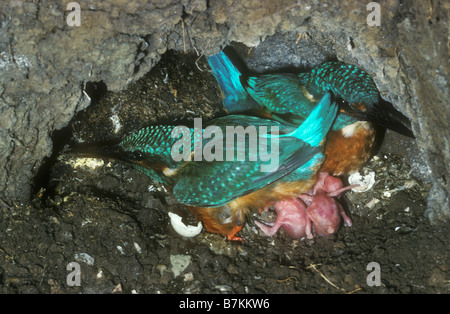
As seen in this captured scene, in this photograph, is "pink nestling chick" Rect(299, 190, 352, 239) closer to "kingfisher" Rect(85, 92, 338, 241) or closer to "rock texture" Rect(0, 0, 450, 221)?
"kingfisher" Rect(85, 92, 338, 241)

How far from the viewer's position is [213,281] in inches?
107

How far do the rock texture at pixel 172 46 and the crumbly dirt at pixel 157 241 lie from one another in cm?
32

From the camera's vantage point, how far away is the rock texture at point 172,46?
2.26 m

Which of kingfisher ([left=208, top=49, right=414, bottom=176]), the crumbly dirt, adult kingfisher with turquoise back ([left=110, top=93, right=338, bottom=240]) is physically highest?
kingfisher ([left=208, top=49, right=414, bottom=176])

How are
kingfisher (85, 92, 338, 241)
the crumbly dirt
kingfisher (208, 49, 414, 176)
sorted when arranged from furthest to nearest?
kingfisher (208, 49, 414, 176) → kingfisher (85, 92, 338, 241) → the crumbly dirt

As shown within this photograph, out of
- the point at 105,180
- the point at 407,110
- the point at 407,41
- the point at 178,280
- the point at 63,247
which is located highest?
the point at 407,41

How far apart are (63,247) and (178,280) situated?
81 centimetres

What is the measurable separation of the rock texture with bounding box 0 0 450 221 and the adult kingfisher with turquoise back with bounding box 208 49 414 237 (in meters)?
0.33

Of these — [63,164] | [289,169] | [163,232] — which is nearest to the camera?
[289,169]

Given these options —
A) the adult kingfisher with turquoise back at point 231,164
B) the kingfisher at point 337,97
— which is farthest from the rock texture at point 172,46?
the adult kingfisher with turquoise back at point 231,164

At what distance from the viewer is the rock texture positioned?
2.26 meters

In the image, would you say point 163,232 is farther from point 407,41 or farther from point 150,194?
point 407,41

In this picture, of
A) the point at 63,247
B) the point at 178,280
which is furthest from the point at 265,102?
the point at 63,247


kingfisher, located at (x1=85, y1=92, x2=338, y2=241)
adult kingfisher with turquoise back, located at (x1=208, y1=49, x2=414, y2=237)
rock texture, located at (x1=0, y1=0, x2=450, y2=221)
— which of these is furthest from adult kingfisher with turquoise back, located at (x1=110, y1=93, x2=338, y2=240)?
rock texture, located at (x1=0, y1=0, x2=450, y2=221)
